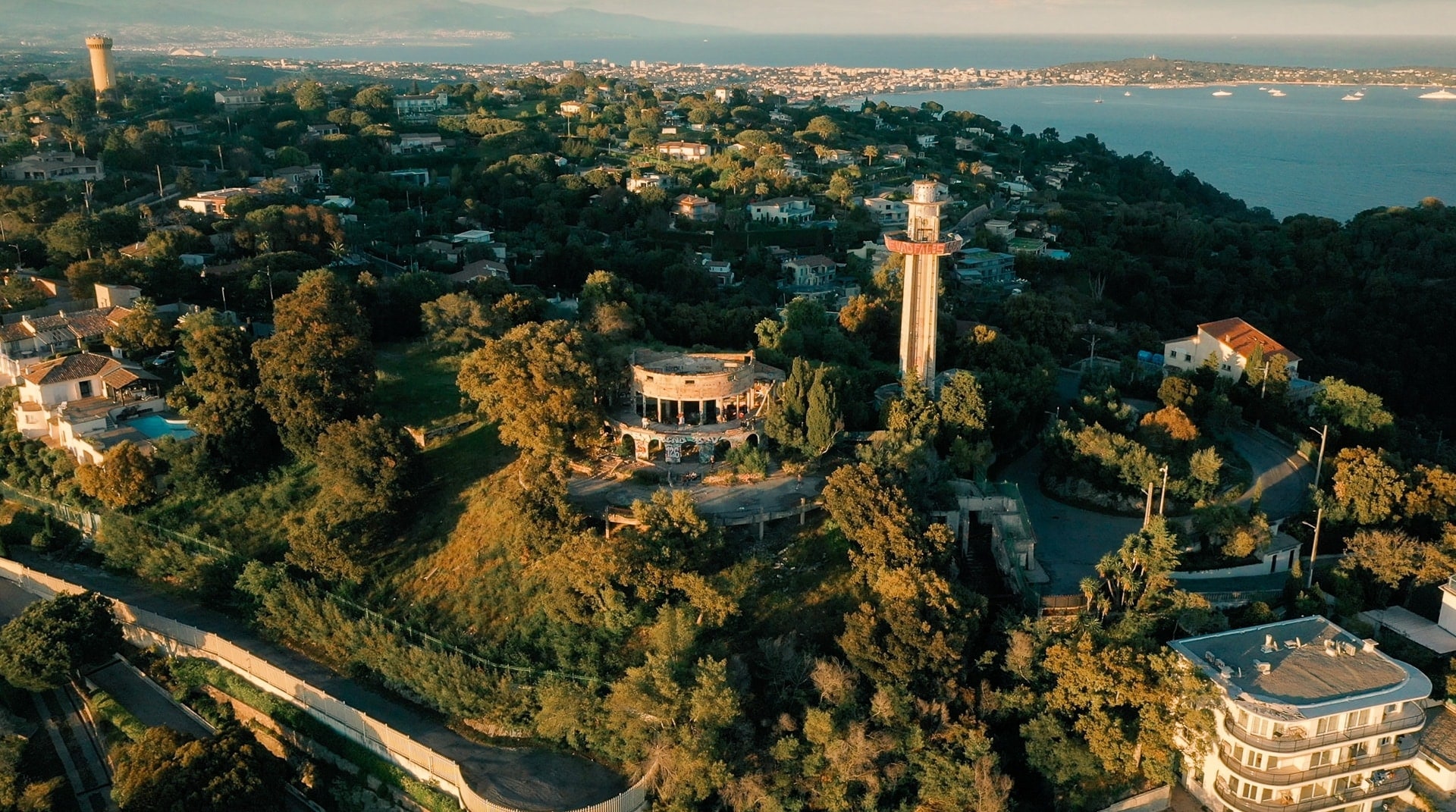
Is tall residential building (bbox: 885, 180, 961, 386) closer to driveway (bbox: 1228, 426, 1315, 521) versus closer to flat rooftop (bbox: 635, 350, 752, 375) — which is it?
flat rooftop (bbox: 635, 350, 752, 375)

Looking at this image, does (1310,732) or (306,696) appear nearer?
(1310,732)

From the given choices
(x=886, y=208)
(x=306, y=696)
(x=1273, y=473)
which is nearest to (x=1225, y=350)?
(x=1273, y=473)

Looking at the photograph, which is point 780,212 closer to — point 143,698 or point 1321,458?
point 1321,458

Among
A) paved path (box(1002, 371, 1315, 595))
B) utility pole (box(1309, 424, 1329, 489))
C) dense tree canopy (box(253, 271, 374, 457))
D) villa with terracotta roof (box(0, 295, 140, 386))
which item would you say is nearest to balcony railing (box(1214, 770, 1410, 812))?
paved path (box(1002, 371, 1315, 595))

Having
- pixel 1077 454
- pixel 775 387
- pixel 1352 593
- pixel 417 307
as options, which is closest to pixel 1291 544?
pixel 1352 593

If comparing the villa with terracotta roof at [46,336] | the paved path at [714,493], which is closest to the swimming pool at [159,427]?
the villa with terracotta roof at [46,336]

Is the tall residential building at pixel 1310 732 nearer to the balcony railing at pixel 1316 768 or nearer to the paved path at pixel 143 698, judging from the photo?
the balcony railing at pixel 1316 768
